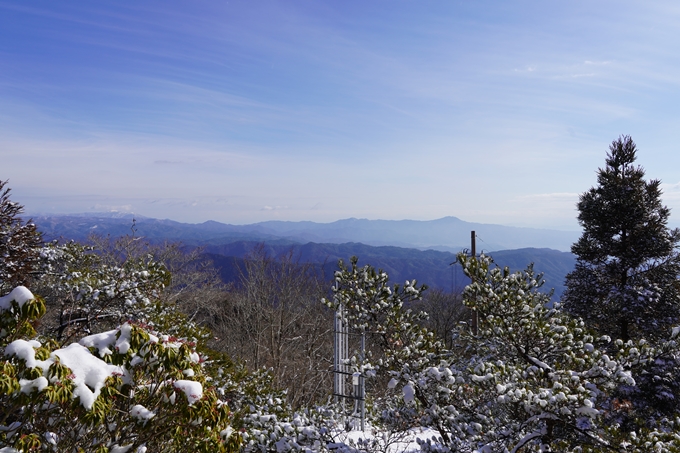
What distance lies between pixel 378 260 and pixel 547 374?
6265 inches

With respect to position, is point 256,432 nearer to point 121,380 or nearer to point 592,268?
point 121,380

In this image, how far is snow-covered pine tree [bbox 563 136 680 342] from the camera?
10.6 metres

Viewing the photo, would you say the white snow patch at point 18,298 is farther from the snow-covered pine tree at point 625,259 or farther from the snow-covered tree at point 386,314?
the snow-covered pine tree at point 625,259

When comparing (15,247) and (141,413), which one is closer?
(141,413)

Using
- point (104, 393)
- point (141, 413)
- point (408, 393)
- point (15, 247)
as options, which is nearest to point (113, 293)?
point (15, 247)

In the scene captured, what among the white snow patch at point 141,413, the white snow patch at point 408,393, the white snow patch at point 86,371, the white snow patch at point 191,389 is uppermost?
the white snow patch at point 86,371

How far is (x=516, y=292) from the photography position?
15.4ft

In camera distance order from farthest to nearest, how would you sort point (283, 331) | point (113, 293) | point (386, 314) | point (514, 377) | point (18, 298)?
point (283, 331) < point (113, 293) < point (386, 314) < point (514, 377) < point (18, 298)

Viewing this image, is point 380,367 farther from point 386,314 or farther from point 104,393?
point 104,393

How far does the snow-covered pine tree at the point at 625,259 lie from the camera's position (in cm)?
1059

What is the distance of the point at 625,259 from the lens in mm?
11195

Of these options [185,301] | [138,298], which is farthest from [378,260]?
[138,298]

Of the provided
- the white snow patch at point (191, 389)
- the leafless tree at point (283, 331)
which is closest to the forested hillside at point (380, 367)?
the white snow patch at point (191, 389)

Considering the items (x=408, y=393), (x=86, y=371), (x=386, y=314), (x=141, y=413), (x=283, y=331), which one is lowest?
(x=283, y=331)
